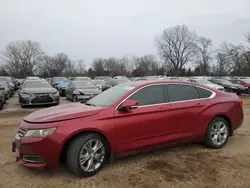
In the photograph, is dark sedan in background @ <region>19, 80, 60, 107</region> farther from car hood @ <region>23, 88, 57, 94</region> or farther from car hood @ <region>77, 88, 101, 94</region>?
car hood @ <region>77, 88, 101, 94</region>

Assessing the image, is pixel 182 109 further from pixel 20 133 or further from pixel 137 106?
pixel 20 133

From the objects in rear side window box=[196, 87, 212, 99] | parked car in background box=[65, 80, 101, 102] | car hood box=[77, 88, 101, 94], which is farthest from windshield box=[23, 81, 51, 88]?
rear side window box=[196, 87, 212, 99]

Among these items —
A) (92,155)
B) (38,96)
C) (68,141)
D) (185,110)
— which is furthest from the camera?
(38,96)

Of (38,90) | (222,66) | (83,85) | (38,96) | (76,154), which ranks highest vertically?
(222,66)

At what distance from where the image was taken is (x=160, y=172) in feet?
13.9

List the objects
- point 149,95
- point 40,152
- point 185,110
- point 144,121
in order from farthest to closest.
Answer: point 185,110 → point 149,95 → point 144,121 → point 40,152

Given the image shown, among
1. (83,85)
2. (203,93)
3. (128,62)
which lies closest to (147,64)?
(128,62)

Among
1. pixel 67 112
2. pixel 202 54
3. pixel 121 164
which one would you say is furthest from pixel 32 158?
A: pixel 202 54

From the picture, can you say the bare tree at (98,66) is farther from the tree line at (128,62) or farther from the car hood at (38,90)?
the car hood at (38,90)

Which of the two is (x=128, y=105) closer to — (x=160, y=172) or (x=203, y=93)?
(x=160, y=172)

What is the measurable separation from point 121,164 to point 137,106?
3.65ft

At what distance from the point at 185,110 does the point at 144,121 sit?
103cm

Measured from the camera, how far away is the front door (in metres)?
4.36

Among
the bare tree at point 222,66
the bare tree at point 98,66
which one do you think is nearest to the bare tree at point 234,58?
the bare tree at point 222,66
